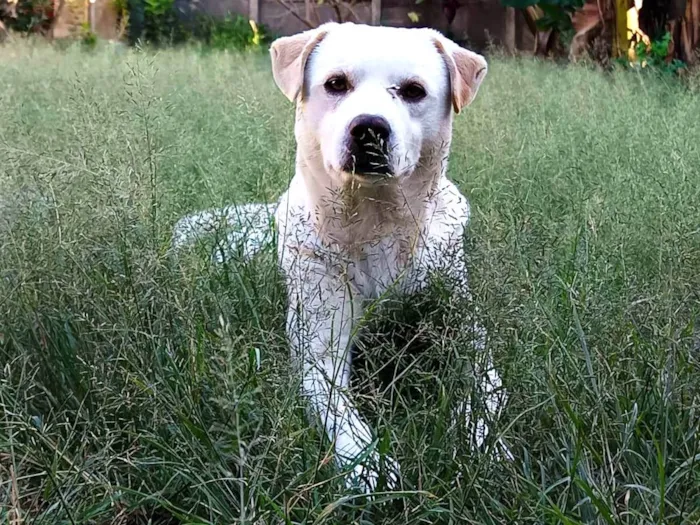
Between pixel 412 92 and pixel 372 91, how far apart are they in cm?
15

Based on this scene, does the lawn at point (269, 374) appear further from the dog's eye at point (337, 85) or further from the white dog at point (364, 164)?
the dog's eye at point (337, 85)

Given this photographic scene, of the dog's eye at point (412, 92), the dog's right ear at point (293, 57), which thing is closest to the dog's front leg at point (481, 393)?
the dog's eye at point (412, 92)

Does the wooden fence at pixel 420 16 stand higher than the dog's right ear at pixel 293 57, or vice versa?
the dog's right ear at pixel 293 57

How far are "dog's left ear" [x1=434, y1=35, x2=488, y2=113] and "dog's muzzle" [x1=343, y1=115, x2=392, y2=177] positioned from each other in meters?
0.44

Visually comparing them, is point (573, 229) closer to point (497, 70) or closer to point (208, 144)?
point (208, 144)

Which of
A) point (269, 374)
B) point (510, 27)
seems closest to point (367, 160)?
point (269, 374)

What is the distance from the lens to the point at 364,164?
2.32 metres

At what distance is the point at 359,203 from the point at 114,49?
622cm

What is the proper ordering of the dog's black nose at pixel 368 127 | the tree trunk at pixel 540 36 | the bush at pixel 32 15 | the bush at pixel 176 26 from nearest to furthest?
the dog's black nose at pixel 368 127, the tree trunk at pixel 540 36, the bush at pixel 32 15, the bush at pixel 176 26

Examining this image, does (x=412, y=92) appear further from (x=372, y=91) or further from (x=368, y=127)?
(x=368, y=127)

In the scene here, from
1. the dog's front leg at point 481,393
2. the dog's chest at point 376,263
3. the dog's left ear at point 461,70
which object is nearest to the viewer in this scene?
the dog's front leg at point 481,393

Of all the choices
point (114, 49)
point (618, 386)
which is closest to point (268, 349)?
point (618, 386)

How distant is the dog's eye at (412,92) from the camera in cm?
250

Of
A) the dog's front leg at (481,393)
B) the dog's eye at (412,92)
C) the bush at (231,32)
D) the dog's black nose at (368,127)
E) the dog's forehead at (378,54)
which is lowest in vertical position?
the bush at (231,32)
